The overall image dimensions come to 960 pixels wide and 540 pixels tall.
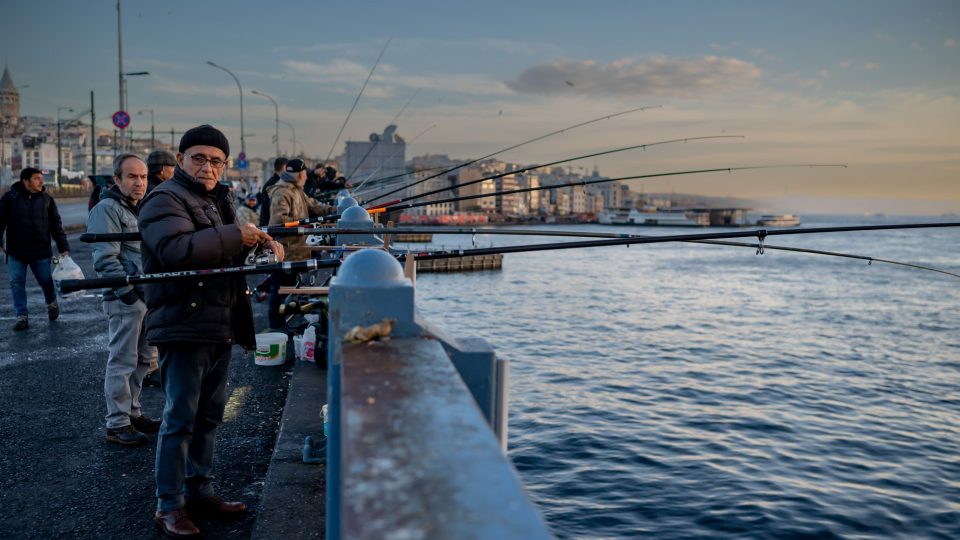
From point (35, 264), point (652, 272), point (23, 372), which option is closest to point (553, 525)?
point (23, 372)

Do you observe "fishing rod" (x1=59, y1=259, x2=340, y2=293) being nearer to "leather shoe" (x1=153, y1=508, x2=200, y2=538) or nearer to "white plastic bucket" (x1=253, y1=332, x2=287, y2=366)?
"leather shoe" (x1=153, y1=508, x2=200, y2=538)

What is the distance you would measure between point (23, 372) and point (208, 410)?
3894 mm

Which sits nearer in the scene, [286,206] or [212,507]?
[212,507]

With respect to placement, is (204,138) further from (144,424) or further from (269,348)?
(269,348)

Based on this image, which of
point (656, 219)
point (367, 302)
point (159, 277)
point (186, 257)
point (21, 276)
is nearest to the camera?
point (367, 302)

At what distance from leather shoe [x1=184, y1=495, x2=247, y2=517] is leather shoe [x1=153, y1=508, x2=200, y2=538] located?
0.23m

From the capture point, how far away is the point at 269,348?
6648mm

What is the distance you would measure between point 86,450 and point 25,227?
522cm

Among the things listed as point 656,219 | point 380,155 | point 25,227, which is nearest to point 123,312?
point 25,227

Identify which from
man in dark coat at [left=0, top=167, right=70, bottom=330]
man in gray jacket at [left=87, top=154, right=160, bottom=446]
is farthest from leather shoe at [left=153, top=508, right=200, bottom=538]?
man in dark coat at [left=0, top=167, right=70, bottom=330]

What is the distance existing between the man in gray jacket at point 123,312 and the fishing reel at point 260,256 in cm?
127

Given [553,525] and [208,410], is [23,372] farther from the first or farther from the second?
[553,525]

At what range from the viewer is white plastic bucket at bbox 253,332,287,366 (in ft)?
21.7

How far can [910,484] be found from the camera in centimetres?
1183
